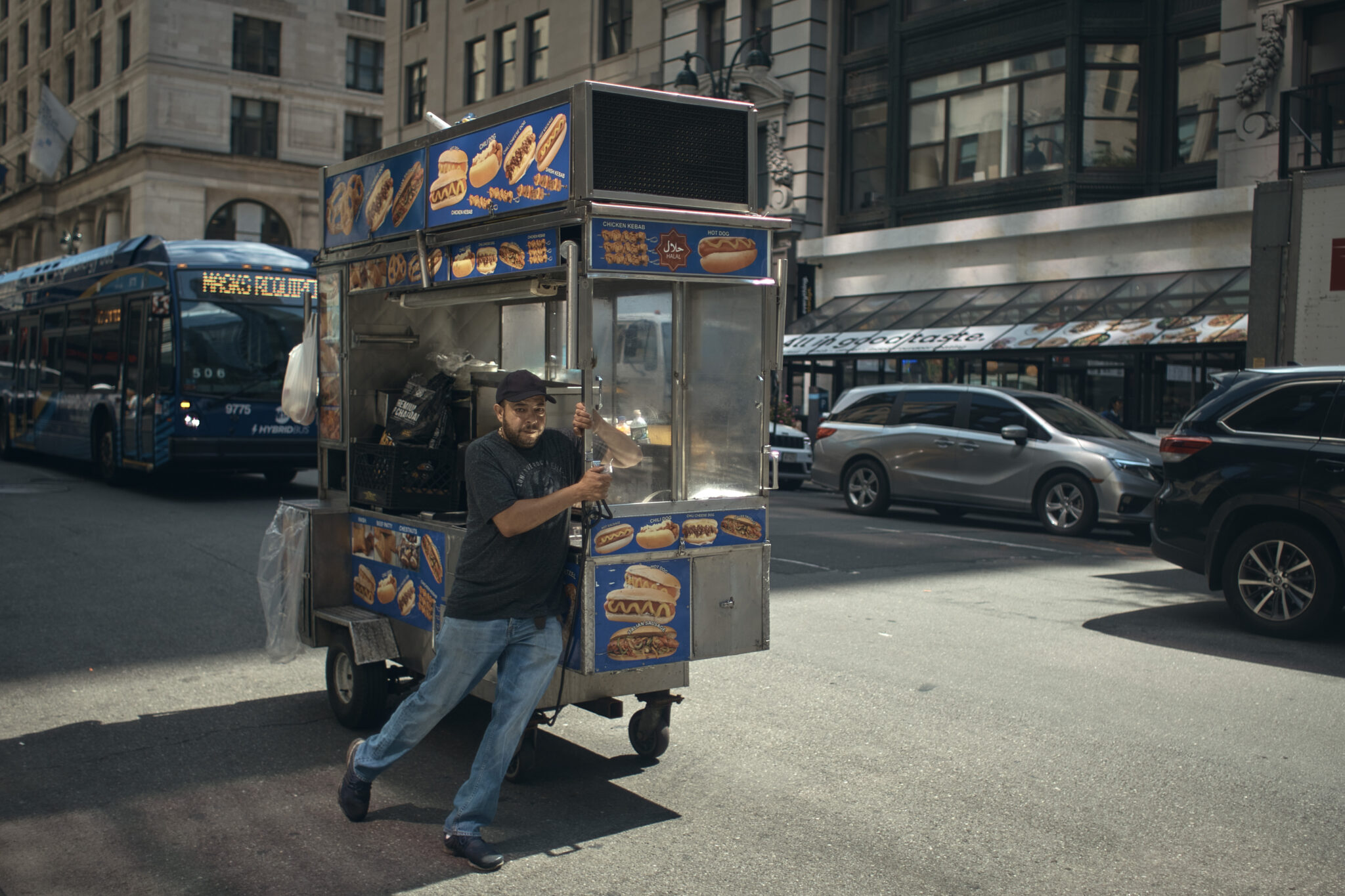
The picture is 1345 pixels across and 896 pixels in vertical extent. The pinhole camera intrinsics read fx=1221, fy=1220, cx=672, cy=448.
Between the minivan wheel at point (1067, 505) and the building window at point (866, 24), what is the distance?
16.4 m

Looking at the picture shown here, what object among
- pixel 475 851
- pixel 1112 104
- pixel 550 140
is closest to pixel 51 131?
pixel 1112 104

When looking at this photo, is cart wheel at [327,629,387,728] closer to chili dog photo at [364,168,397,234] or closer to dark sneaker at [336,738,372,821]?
dark sneaker at [336,738,372,821]

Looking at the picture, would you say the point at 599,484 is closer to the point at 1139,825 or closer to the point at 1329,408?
the point at 1139,825

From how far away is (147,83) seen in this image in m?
50.1

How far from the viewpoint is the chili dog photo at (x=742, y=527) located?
17.5 feet

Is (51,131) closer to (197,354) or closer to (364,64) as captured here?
(364,64)

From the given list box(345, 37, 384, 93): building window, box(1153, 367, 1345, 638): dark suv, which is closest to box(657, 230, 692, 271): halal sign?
box(1153, 367, 1345, 638): dark suv

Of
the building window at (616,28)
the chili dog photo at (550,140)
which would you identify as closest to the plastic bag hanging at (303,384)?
the chili dog photo at (550,140)

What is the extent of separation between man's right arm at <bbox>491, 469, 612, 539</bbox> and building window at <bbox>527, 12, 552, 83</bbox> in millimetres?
31718

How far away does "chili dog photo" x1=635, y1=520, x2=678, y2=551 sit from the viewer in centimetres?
505

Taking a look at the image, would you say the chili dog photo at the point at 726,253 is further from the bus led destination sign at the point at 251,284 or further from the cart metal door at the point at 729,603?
the bus led destination sign at the point at 251,284

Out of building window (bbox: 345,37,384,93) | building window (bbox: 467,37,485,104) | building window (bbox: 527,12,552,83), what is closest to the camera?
building window (bbox: 527,12,552,83)

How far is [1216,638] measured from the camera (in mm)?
8312

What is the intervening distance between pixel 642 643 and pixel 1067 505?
34.0ft
